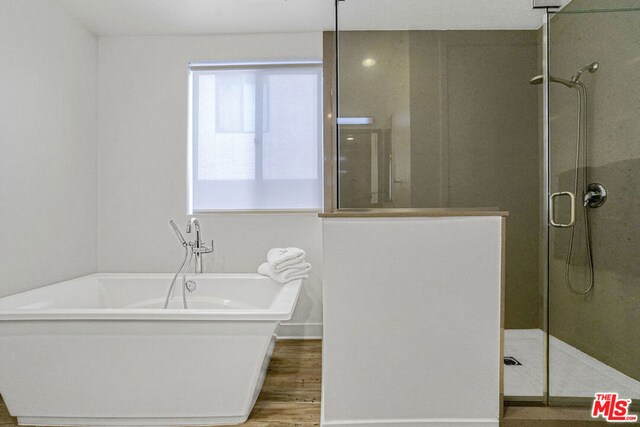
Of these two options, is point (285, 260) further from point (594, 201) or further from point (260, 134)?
point (594, 201)

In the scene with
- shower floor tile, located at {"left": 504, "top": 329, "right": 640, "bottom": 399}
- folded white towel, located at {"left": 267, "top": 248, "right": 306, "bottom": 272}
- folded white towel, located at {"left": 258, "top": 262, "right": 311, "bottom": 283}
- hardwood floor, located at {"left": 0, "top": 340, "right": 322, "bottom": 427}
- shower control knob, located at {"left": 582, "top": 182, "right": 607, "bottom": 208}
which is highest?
shower control knob, located at {"left": 582, "top": 182, "right": 607, "bottom": 208}

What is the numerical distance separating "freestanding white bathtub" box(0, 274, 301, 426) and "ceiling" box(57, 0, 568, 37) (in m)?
1.54

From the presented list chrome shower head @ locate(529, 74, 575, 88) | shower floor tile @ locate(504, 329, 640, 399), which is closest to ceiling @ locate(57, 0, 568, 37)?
chrome shower head @ locate(529, 74, 575, 88)

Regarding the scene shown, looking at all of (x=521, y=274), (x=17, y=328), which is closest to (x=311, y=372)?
(x=521, y=274)

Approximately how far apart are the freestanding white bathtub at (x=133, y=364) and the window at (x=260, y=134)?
53.4 inches

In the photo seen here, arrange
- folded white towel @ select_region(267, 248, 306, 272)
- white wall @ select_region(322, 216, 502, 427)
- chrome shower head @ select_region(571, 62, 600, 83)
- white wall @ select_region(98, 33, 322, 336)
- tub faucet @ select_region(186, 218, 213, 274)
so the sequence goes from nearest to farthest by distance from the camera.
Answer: white wall @ select_region(322, 216, 502, 427) < chrome shower head @ select_region(571, 62, 600, 83) < folded white towel @ select_region(267, 248, 306, 272) < tub faucet @ select_region(186, 218, 213, 274) < white wall @ select_region(98, 33, 322, 336)

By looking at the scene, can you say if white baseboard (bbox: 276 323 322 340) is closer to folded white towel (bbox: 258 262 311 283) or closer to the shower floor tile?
folded white towel (bbox: 258 262 311 283)

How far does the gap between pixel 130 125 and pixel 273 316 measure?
6.85 ft

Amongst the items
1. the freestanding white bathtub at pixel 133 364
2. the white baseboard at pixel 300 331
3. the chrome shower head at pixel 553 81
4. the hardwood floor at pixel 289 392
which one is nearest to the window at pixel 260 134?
the white baseboard at pixel 300 331

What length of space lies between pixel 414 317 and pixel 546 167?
0.92 m

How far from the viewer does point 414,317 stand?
5.50 ft

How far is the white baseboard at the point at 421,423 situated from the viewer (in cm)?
168

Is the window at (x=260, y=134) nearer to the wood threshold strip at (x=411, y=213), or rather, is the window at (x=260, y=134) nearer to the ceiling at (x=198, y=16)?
the ceiling at (x=198, y=16)

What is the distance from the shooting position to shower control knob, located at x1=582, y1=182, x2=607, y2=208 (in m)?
1.79
